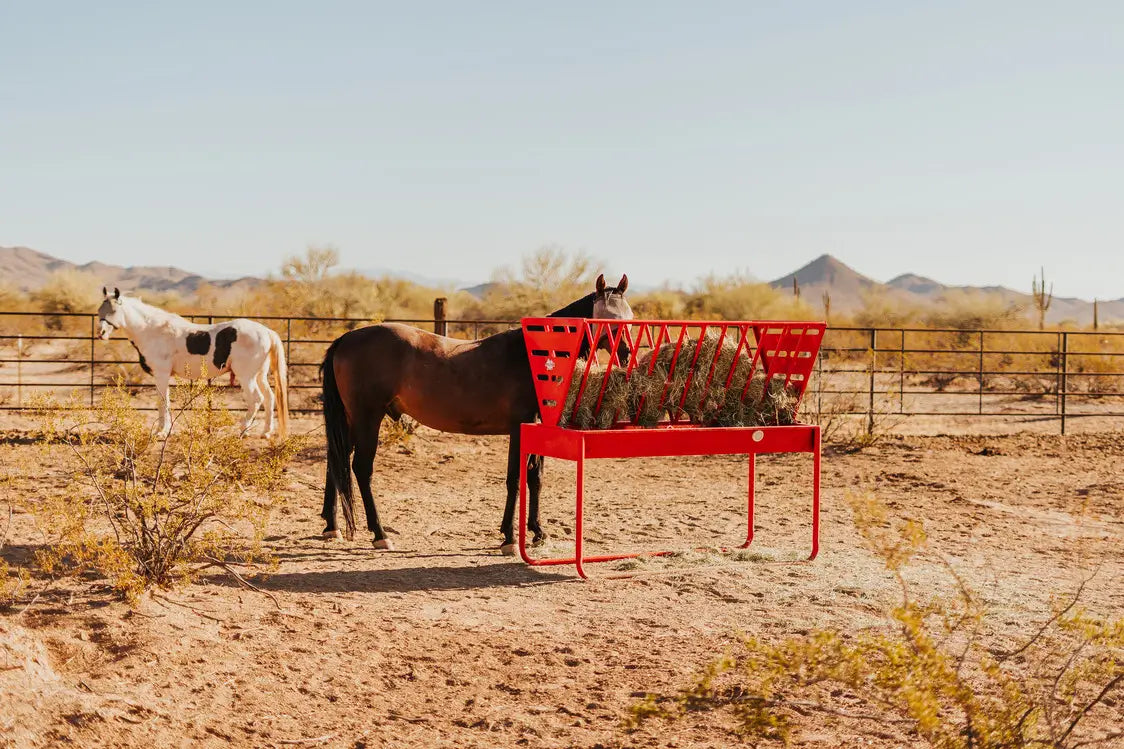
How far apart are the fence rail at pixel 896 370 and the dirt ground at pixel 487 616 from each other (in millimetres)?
4558

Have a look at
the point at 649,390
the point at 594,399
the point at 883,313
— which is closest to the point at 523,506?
the point at 594,399

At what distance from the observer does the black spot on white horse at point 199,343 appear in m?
11.9

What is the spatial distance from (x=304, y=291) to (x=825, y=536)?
2835 centimetres

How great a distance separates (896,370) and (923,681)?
38.1 feet

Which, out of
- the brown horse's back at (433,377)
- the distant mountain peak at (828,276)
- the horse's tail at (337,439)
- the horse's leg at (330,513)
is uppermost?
the distant mountain peak at (828,276)

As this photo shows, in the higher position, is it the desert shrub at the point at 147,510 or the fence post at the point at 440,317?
the fence post at the point at 440,317

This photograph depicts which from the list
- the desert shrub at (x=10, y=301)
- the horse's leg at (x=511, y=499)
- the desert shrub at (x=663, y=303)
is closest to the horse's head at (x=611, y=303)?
the horse's leg at (x=511, y=499)

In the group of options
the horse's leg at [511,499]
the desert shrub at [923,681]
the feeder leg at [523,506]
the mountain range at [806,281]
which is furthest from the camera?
the mountain range at [806,281]

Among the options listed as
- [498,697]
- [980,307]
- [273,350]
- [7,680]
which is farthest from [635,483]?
[980,307]

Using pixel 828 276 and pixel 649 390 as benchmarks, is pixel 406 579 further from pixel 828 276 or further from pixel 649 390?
pixel 828 276

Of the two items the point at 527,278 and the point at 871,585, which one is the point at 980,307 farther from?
the point at 871,585

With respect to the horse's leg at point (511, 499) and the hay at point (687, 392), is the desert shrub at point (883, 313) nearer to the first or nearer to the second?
the hay at point (687, 392)

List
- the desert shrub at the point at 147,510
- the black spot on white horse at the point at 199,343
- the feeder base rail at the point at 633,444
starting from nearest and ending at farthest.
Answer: the desert shrub at the point at 147,510 → the feeder base rail at the point at 633,444 → the black spot on white horse at the point at 199,343

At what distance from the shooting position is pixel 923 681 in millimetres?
2996
